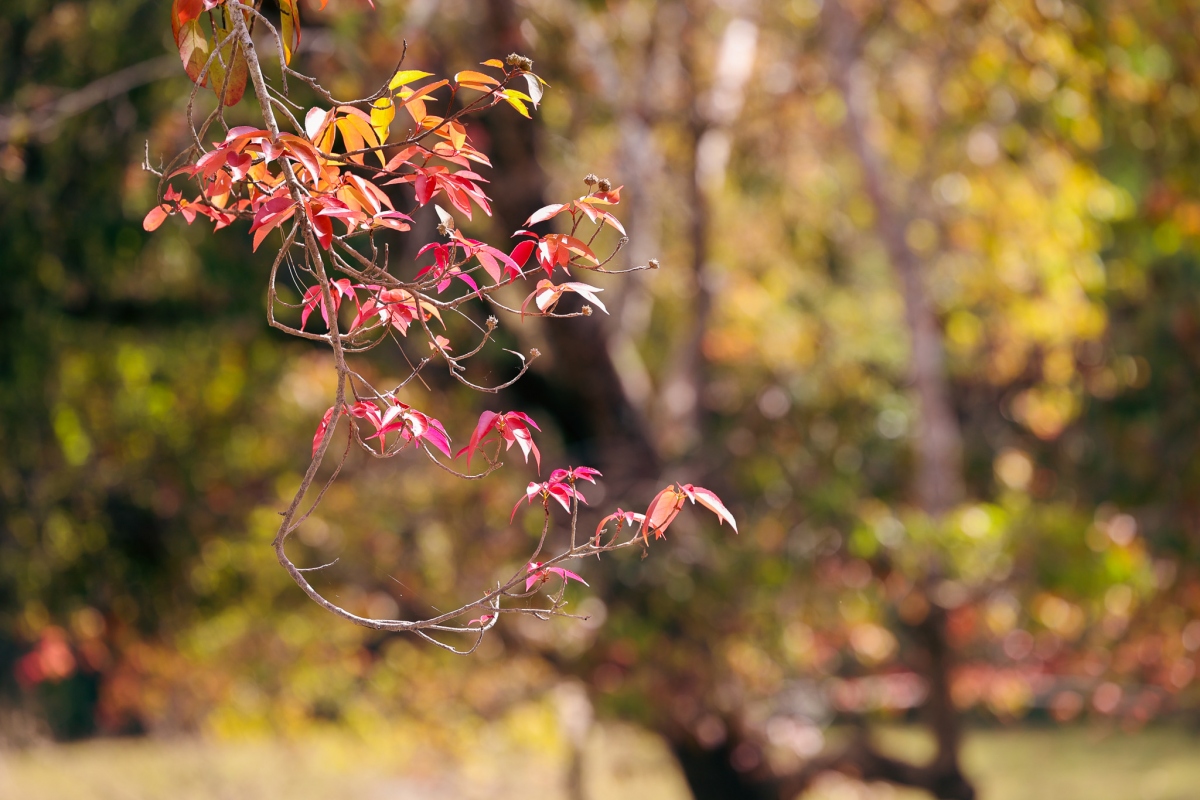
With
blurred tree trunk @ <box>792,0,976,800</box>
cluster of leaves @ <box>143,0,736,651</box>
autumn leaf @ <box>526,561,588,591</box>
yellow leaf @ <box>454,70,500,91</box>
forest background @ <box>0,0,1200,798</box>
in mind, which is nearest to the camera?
cluster of leaves @ <box>143,0,736,651</box>

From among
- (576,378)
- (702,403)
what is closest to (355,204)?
(576,378)

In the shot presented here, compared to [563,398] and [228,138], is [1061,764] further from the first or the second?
[228,138]

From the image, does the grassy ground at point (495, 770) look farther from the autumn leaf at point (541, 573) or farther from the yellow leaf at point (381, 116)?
the yellow leaf at point (381, 116)

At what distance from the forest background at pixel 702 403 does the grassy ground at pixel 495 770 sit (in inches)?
14.3

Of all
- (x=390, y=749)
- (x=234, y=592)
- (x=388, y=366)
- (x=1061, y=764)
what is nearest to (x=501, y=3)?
(x=388, y=366)

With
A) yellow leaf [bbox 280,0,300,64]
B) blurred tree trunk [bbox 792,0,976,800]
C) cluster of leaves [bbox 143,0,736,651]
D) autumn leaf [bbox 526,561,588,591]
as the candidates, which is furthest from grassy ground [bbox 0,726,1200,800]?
yellow leaf [bbox 280,0,300,64]

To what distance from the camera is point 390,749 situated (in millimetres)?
6938

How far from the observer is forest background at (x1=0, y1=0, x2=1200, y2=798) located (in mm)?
4246

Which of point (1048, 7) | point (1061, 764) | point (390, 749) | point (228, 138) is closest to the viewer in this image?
point (228, 138)

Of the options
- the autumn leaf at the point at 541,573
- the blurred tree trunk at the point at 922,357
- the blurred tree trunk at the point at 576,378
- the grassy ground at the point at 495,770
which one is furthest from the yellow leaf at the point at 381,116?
the grassy ground at the point at 495,770

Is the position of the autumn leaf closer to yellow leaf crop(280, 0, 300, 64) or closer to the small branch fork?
the small branch fork

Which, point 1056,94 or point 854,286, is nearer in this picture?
point 1056,94

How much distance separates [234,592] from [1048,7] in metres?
4.19

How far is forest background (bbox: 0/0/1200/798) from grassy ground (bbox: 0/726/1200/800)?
363mm
